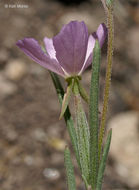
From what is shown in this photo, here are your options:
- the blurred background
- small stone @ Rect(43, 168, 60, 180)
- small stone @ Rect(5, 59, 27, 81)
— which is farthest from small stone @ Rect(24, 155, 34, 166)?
small stone @ Rect(5, 59, 27, 81)

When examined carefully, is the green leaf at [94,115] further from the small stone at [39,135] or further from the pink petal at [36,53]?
the small stone at [39,135]

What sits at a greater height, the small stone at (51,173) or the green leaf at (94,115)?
the green leaf at (94,115)

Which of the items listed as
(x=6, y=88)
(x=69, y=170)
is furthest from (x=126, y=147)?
(x=69, y=170)

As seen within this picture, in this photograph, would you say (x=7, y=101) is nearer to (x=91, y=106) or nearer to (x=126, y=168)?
(x=126, y=168)

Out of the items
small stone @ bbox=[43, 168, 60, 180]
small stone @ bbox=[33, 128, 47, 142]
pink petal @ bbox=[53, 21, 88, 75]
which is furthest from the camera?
small stone @ bbox=[33, 128, 47, 142]

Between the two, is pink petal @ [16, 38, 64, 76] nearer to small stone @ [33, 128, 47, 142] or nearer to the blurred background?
the blurred background

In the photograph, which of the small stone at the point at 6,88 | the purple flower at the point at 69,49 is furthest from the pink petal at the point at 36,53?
the small stone at the point at 6,88
